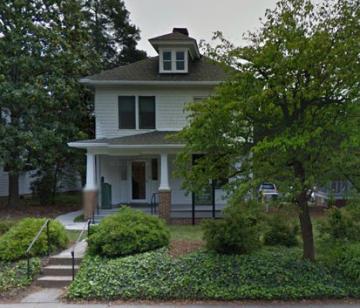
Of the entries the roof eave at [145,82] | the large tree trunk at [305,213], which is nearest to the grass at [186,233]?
the large tree trunk at [305,213]

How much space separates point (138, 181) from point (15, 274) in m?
10.5

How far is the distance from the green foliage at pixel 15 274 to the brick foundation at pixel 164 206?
6465 mm

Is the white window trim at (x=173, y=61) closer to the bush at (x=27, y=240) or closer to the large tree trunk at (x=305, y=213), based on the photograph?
the bush at (x=27, y=240)

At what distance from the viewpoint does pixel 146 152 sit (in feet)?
51.2

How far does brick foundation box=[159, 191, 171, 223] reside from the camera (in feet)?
47.6

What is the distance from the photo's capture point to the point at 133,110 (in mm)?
17531

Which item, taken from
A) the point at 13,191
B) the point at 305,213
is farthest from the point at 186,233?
the point at 13,191

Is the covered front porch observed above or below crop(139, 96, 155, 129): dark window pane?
below

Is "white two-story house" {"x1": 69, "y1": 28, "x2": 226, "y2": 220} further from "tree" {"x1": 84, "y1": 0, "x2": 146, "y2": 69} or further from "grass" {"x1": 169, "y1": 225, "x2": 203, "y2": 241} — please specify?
"tree" {"x1": 84, "y1": 0, "x2": 146, "y2": 69}

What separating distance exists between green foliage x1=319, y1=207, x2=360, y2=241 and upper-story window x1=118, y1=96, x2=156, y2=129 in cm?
1018

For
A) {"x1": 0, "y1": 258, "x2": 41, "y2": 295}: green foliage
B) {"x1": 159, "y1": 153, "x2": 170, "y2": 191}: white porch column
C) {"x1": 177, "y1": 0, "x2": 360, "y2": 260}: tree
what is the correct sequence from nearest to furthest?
1. {"x1": 177, "y1": 0, "x2": 360, "y2": 260}: tree
2. {"x1": 0, "y1": 258, "x2": 41, "y2": 295}: green foliage
3. {"x1": 159, "y1": 153, "x2": 170, "y2": 191}: white porch column

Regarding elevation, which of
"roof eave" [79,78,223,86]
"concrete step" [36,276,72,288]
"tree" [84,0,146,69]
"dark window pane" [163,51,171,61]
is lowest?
"concrete step" [36,276,72,288]

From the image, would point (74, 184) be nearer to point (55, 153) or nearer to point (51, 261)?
point (55, 153)

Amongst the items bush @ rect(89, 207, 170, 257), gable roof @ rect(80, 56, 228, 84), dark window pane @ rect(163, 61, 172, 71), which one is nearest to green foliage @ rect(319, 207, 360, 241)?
bush @ rect(89, 207, 170, 257)
